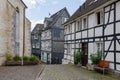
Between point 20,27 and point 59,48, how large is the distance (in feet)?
51.6

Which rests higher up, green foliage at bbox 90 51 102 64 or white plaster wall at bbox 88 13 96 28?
white plaster wall at bbox 88 13 96 28

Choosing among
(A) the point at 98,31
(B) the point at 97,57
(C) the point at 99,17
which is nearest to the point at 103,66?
(B) the point at 97,57

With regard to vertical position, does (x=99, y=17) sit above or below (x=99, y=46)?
above

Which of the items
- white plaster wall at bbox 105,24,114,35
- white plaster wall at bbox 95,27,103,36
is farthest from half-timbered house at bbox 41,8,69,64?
white plaster wall at bbox 105,24,114,35

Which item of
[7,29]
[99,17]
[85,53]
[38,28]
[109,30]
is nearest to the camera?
[109,30]

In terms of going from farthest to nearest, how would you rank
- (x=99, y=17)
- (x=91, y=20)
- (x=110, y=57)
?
(x=91, y=20)
(x=99, y=17)
(x=110, y=57)

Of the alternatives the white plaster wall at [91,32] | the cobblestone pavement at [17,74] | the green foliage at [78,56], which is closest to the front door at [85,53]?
the green foliage at [78,56]

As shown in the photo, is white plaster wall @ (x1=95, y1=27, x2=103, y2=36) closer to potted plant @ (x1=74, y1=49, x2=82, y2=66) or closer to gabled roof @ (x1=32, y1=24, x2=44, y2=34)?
potted plant @ (x1=74, y1=49, x2=82, y2=66)

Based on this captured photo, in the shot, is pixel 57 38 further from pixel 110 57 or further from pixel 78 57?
pixel 110 57

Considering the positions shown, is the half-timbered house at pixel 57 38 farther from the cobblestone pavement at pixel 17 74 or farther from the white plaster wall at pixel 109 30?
the white plaster wall at pixel 109 30

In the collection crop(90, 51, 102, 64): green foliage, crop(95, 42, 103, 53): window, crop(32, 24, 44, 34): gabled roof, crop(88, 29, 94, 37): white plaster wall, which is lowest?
crop(90, 51, 102, 64): green foliage

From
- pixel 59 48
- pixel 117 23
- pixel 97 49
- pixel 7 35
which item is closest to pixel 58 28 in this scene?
pixel 59 48

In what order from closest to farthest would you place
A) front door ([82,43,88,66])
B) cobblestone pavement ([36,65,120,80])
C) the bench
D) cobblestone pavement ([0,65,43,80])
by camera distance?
cobblestone pavement ([0,65,43,80]) → cobblestone pavement ([36,65,120,80]) → the bench → front door ([82,43,88,66])

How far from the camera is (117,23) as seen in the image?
16.5 metres
